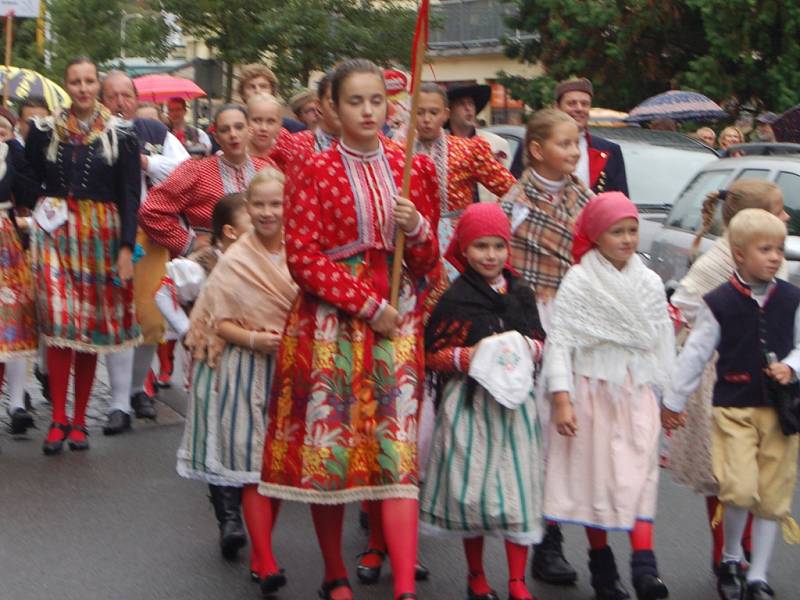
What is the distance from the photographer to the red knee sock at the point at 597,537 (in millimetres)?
5809

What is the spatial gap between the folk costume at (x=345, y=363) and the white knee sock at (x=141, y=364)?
13.7 ft

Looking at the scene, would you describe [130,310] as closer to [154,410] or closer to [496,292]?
[154,410]

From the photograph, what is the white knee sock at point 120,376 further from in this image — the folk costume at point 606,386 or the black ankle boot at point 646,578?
the black ankle boot at point 646,578

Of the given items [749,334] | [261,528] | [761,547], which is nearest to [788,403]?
[749,334]

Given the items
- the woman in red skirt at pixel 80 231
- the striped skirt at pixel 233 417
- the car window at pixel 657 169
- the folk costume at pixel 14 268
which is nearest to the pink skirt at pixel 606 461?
the striped skirt at pixel 233 417

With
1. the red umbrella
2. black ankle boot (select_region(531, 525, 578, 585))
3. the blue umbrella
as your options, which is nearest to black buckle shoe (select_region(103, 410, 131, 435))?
black ankle boot (select_region(531, 525, 578, 585))

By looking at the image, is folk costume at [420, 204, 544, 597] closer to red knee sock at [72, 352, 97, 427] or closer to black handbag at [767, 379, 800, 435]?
black handbag at [767, 379, 800, 435]

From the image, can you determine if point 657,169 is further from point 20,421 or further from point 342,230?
point 342,230

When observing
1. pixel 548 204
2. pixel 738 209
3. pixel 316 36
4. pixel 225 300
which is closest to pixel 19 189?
pixel 225 300

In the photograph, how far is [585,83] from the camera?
27.5 feet

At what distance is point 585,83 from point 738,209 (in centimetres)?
209

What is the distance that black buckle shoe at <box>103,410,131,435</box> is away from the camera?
8.96 m

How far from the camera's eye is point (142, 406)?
9.52 metres

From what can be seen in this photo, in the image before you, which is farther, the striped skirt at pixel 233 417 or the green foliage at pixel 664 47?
the green foliage at pixel 664 47
